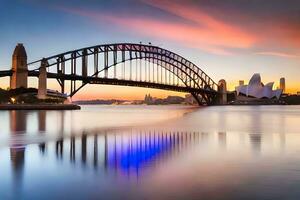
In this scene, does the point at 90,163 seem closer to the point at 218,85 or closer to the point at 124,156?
the point at 124,156

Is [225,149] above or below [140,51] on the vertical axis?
below

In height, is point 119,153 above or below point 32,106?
below

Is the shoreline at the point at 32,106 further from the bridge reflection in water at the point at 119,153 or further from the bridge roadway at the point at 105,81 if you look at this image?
the bridge reflection in water at the point at 119,153

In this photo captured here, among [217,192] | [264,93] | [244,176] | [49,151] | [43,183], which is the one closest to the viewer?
[217,192]

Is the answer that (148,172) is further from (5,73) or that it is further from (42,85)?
(5,73)

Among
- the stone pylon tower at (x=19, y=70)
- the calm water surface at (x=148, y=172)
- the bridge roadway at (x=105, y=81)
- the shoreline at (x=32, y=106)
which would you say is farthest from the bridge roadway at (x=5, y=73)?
the calm water surface at (x=148, y=172)

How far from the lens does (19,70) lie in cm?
7388

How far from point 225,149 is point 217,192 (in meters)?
7.00

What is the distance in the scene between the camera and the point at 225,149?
46.2 feet

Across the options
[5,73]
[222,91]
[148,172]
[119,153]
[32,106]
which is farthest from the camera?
[222,91]

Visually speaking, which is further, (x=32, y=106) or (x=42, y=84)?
(x=42, y=84)

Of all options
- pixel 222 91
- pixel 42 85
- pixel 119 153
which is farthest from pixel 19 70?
pixel 222 91

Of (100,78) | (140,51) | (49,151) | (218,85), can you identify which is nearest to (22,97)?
(100,78)

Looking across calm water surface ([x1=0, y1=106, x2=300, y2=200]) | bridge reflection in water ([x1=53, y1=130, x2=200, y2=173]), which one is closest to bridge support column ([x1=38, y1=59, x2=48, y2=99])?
bridge reflection in water ([x1=53, y1=130, x2=200, y2=173])
